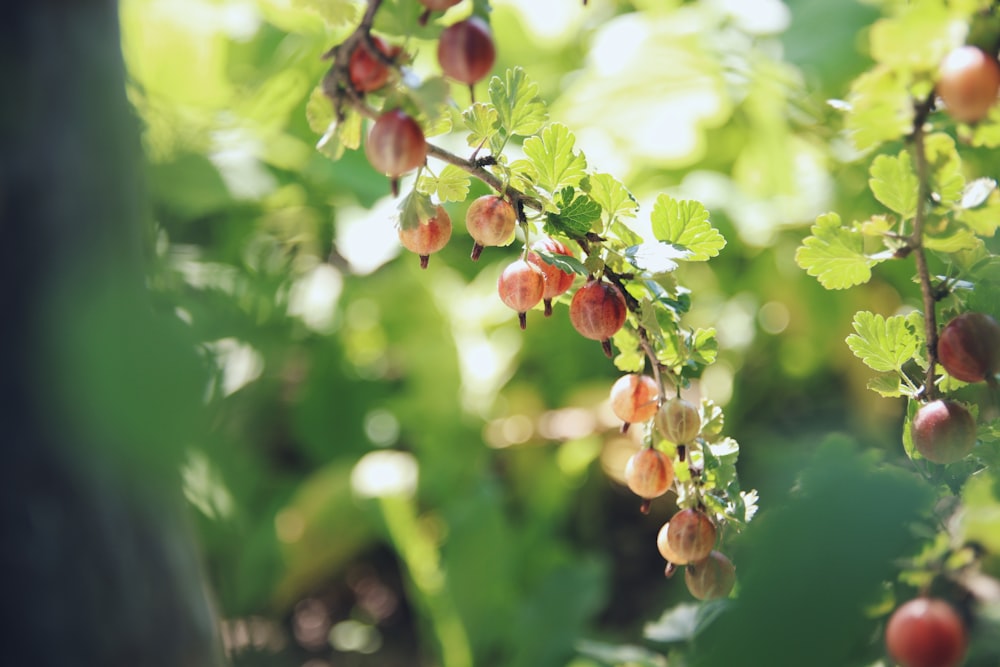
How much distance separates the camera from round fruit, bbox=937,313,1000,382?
335mm

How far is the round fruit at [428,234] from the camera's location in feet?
1.19

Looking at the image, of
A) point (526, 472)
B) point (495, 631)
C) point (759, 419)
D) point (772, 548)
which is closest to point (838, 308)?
point (759, 419)

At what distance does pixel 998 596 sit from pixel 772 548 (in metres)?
0.31

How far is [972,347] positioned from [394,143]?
243 mm

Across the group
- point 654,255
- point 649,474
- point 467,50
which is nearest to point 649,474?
point 649,474

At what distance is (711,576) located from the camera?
40 centimetres

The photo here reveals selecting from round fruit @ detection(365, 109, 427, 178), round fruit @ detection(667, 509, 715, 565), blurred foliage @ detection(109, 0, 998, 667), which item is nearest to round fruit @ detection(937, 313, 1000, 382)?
round fruit @ detection(667, 509, 715, 565)

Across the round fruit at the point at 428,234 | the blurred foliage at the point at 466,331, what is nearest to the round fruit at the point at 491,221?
the round fruit at the point at 428,234

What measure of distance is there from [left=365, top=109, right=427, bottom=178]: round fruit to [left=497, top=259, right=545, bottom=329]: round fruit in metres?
0.08

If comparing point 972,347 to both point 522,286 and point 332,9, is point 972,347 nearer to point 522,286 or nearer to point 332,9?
point 522,286

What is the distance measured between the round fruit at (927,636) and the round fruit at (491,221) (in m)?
0.21

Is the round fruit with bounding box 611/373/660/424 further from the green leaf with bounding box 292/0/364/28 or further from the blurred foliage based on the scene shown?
the blurred foliage

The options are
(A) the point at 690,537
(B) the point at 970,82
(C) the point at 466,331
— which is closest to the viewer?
(B) the point at 970,82

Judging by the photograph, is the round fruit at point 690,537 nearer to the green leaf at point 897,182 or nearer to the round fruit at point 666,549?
the round fruit at point 666,549
